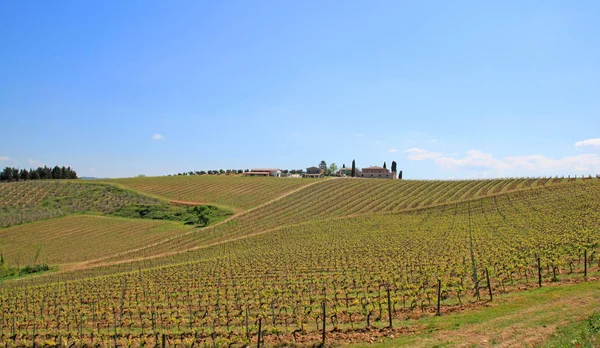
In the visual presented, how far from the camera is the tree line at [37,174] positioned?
137875 millimetres

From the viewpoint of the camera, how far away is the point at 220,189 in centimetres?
9806

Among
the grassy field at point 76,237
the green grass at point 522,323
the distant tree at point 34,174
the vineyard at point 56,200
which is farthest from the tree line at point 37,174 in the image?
the green grass at point 522,323

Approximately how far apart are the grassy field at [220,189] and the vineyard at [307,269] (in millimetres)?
10502

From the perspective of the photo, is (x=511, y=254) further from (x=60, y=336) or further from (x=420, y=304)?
(x=60, y=336)

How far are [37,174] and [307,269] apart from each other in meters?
142

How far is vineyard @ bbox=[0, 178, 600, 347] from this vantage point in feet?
65.5

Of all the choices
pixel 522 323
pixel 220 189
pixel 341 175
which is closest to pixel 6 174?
pixel 220 189

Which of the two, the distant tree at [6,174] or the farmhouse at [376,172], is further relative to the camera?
the farmhouse at [376,172]

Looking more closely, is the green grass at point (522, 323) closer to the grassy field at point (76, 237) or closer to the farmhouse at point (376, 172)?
the grassy field at point (76, 237)

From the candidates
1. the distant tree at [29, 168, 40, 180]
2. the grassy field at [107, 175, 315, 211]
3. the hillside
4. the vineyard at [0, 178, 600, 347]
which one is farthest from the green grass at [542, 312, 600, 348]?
the distant tree at [29, 168, 40, 180]

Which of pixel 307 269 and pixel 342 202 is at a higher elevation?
pixel 342 202

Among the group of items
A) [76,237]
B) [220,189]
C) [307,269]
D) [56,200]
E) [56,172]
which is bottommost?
[76,237]

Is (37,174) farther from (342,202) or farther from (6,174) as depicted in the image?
(342,202)

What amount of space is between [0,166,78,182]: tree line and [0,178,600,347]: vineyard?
3366 inches
